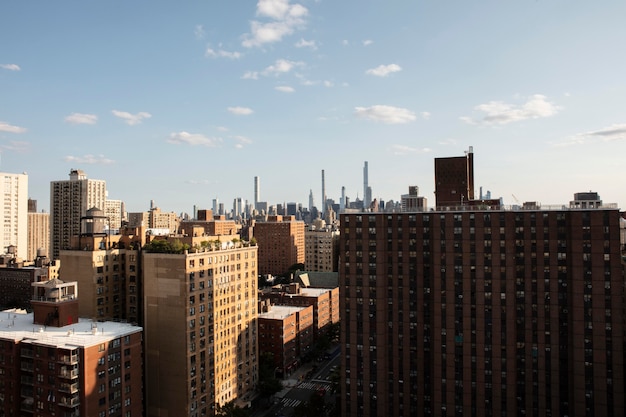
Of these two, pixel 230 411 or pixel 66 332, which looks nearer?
pixel 66 332

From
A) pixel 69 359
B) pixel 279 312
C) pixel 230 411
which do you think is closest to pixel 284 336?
pixel 279 312

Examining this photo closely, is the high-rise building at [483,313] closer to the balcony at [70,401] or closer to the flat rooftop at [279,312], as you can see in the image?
the flat rooftop at [279,312]

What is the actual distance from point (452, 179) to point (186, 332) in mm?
93671

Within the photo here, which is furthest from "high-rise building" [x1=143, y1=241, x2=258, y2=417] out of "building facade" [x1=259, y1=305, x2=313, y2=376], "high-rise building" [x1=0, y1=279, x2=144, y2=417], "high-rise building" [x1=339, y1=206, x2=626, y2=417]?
"building facade" [x1=259, y1=305, x2=313, y2=376]

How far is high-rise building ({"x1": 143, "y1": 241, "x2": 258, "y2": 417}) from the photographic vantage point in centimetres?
10138

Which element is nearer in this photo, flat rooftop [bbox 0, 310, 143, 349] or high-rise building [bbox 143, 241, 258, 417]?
flat rooftop [bbox 0, 310, 143, 349]

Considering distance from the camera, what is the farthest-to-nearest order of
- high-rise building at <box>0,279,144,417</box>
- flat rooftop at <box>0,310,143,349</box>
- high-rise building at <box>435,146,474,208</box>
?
high-rise building at <box>435,146,474,208</box>
flat rooftop at <box>0,310,143,349</box>
high-rise building at <box>0,279,144,417</box>

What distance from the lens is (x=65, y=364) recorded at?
3214 inches

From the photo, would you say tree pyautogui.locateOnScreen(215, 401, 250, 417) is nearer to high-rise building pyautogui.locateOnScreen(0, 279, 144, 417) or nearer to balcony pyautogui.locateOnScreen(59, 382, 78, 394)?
high-rise building pyautogui.locateOnScreen(0, 279, 144, 417)

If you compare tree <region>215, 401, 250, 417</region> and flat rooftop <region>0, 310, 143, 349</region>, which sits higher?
flat rooftop <region>0, 310, 143, 349</region>

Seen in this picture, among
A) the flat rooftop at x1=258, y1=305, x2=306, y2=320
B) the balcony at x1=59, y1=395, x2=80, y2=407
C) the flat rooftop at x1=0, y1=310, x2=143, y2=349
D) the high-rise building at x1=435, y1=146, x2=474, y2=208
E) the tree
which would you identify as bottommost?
the tree

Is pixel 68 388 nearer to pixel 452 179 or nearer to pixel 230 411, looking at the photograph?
pixel 230 411

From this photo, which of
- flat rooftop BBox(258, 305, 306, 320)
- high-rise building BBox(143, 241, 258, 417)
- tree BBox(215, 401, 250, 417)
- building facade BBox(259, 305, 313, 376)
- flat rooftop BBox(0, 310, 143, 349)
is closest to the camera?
flat rooftop BBox(0, 310, 143, 349)

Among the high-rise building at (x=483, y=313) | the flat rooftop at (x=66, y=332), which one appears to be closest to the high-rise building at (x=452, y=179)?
the high-rise building at (x=483, y=313)
